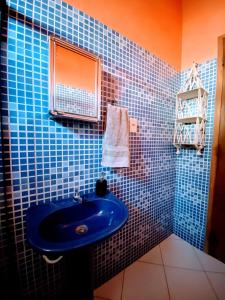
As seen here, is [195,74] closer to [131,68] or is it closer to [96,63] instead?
[131,68]

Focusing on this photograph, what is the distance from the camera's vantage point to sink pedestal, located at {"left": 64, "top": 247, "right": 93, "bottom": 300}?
0.78 meters

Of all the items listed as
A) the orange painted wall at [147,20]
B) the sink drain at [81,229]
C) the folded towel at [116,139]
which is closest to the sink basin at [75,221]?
the sink drain at [81,229]

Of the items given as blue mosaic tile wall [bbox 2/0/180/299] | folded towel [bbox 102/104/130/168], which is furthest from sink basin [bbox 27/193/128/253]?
folded towel [bbox 102/104/130/168]

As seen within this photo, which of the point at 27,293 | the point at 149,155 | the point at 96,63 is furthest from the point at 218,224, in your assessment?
the point at 96,63

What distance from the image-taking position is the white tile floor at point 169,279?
1.16 metres

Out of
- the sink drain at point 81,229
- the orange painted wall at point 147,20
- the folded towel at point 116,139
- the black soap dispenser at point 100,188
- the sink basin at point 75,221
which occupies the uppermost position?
the orange painted wall at point 147,20

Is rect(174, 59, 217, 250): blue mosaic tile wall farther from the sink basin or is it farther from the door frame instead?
the sink basin

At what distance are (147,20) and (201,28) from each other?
0.66 m

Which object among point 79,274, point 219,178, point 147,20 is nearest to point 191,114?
point 219,178

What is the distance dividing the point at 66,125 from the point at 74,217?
60 centimetres

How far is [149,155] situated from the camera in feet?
5.00

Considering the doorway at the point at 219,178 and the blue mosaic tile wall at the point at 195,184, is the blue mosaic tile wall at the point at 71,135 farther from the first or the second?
the doorway at the point at 219,178

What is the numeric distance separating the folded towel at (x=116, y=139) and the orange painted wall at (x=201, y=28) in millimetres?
1228

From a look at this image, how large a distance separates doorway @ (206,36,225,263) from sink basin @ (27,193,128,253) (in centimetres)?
115
